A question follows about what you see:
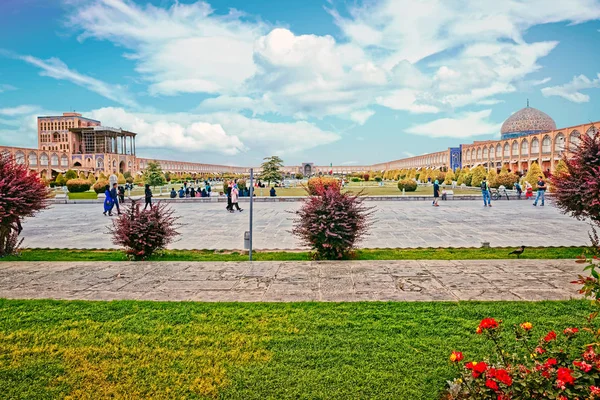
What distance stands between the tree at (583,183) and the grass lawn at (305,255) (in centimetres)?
65

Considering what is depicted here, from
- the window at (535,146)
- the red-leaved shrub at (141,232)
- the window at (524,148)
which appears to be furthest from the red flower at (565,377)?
the window at (524,148)

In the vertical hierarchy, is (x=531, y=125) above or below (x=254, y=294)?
above

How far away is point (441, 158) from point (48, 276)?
234 feet

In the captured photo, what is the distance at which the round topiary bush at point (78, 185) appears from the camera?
91.8ft

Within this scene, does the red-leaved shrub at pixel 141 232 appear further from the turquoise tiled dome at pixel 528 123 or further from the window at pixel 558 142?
the turquoise tiled dome at pixel 528 123

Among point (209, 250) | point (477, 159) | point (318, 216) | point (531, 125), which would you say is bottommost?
point (209, 250)

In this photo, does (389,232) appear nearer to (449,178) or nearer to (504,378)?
(504,378)

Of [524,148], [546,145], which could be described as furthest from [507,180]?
[524,148]

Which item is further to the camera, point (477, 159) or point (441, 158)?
point (441, 158)

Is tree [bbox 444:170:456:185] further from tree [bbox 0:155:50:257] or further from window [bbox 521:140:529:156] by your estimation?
tree [bbox 0:155:50:257]

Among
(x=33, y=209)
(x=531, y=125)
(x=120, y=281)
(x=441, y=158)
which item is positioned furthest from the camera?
(x=441, y=158)

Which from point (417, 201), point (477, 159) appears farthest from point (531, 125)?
point (417, 201)

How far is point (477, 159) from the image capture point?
5962 cm

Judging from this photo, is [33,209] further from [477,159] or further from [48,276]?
[477,159]
